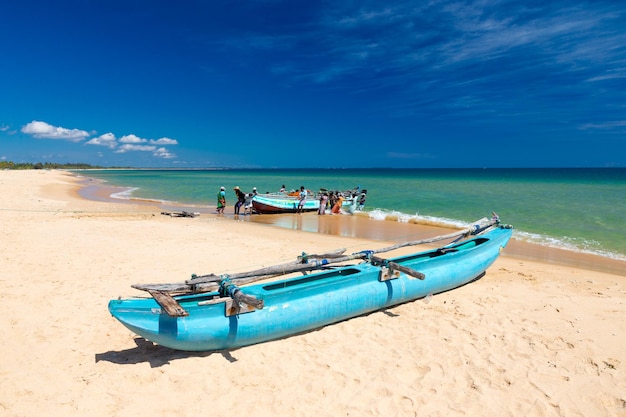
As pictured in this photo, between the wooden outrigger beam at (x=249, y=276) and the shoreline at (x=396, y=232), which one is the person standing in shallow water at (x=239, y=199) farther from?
the wooden outrigger beam at (x=249, y=276)

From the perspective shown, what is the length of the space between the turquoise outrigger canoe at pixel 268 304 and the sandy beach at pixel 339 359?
9.8 inches

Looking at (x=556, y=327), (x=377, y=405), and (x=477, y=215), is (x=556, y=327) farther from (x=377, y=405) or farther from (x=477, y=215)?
(x=477, y=215)

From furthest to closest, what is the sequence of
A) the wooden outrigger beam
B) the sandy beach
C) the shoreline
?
the shoreline, the wooden outrigger beam, the sandy beach

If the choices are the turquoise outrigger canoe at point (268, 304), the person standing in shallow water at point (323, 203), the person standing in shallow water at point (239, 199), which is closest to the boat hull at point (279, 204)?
the person standing in shallow water at point (239, 199)

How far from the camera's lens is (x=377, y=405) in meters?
3.76

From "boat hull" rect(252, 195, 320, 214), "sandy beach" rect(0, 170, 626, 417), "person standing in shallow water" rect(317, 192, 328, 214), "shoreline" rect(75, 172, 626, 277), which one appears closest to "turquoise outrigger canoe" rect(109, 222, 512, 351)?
"sandy beach" rect(0, 170, 626, 417)

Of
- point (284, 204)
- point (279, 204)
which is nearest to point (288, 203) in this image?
point (284, 204)

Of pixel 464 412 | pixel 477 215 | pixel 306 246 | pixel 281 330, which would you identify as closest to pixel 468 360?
pixel 464 412

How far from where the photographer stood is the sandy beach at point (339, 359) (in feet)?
12.3

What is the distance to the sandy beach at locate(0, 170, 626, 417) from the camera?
374cm

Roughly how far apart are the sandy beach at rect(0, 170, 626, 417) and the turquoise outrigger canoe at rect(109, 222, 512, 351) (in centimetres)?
25

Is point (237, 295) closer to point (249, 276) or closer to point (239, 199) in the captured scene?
point (249, 276)

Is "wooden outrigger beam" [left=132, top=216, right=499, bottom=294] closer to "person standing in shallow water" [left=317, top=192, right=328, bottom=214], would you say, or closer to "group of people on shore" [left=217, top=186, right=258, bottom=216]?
"group of people on shore" [left=217, top=186, right=258, bottom=216]

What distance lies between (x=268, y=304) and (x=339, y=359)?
1.17 meters
